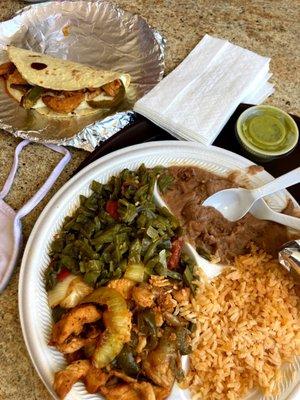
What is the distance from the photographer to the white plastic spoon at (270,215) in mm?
1627

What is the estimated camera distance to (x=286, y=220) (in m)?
1.64

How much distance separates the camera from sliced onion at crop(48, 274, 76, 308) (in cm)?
149

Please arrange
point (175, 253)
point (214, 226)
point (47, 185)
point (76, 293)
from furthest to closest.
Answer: point (47, 185)
point (214, 226)
point (175, 253)
point (76, 293)

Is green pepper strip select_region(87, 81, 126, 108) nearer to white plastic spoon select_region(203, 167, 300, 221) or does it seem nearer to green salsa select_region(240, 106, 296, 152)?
green salsa select_region(240, 106, 296, 152)

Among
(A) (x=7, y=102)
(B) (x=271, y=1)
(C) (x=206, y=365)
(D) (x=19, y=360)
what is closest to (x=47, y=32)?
(A) (x=7, y=102)

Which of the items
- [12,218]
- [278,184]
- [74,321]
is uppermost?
[278,184]

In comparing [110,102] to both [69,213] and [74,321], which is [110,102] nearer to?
[69,213]

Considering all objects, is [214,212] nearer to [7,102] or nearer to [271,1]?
[7,102]

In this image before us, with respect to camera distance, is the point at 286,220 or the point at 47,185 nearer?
the point at 286,220

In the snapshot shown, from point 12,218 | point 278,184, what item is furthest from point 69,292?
point 278,184

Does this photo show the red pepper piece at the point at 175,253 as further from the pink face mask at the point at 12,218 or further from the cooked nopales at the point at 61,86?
the cooked nopales at the point at 61,86

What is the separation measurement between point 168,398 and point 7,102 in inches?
51.6

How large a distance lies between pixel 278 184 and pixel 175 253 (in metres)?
0.41

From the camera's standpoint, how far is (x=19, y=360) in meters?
1.50
